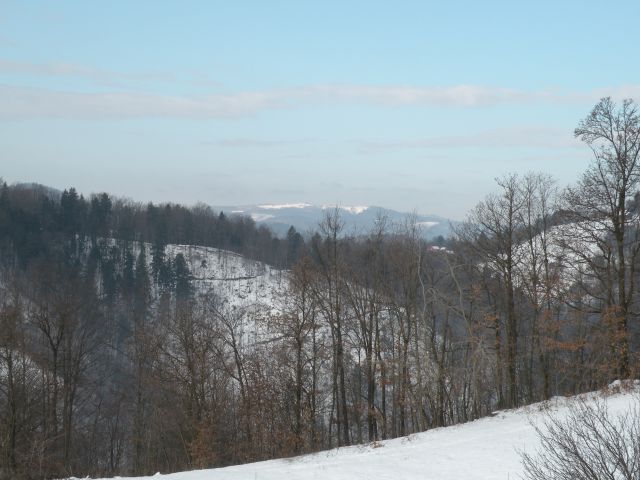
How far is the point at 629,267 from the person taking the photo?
2405 centimetres

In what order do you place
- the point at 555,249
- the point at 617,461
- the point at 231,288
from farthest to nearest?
the point at 231,288 → the point at 555,249 → the point at 617,461

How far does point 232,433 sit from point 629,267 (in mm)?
21331

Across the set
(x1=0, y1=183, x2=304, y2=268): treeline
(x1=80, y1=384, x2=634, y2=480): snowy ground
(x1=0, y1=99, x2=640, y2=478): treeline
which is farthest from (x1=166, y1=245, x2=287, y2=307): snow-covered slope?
(x1=80, y1=384, x2=634, y2=480): snowy ground

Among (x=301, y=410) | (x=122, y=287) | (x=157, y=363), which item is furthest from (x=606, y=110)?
(x=122, y=287)

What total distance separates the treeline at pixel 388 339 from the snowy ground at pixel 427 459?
5.91m

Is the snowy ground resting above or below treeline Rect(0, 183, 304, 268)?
below

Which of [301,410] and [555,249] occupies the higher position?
[555,249]

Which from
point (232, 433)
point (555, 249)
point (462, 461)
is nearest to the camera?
point (462, 461)

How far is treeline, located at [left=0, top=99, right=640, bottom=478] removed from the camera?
24.4m

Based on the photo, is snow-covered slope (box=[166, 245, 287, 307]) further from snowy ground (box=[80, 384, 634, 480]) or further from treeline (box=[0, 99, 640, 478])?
snowy ground (box=[80, 384, 634, 480])

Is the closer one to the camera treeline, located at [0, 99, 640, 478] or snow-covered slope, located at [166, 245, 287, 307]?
treeline, located at [0, 99, 640, 478]

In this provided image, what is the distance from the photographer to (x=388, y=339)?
33.5 meters

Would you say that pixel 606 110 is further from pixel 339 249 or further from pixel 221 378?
pixel 221 378

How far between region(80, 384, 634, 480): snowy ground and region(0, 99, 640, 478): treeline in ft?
19.4
